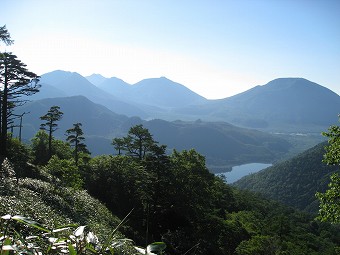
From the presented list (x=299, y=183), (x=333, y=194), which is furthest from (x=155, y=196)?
(x=299, y=183)

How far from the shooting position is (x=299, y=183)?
583 feet

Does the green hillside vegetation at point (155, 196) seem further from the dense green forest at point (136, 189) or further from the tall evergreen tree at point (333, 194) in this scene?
the tall evergreen tree at point (333, 194)

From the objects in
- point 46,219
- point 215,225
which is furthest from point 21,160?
point 215,225

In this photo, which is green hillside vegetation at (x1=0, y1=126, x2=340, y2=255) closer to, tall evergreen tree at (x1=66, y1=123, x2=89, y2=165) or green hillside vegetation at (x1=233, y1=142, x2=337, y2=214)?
tall evergreen tree at (x1=66, y1=123, x2=89, y2=165)

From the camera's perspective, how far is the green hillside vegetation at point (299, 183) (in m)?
162

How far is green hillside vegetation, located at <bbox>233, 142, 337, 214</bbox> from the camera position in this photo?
16210 centimetres

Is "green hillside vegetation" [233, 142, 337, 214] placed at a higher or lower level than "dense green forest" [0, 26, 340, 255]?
lower

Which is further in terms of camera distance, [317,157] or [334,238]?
[317,157]

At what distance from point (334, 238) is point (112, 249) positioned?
97541 millimetres

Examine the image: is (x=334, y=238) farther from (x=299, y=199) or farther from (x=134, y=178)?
(x=299, y=199)

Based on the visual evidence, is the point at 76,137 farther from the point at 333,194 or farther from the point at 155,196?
the point at 333,194

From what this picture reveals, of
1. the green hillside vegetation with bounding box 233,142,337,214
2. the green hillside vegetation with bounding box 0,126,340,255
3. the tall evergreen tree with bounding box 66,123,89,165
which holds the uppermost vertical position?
the tall evergreen tree with bounding box 66,123,89,165

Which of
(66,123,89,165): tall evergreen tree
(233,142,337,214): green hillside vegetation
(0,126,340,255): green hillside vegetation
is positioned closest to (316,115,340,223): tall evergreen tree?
(0,126,340,255): green hillside vegetation

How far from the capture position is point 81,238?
2.15 meters
